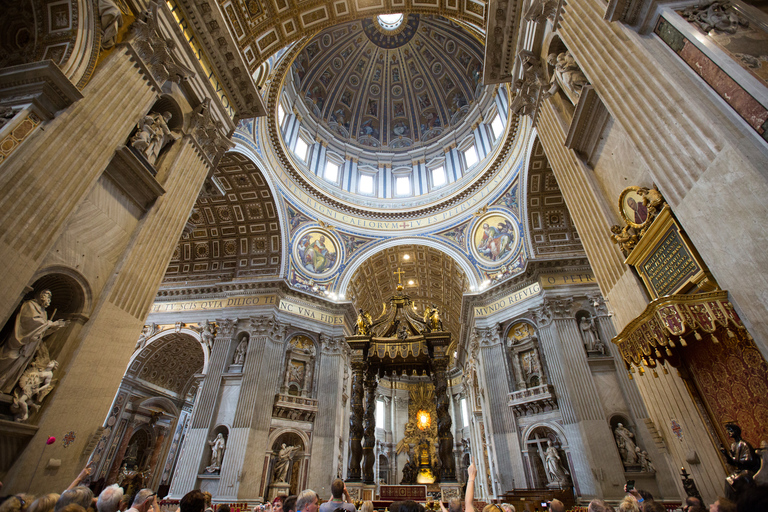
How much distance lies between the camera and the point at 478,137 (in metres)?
21.4

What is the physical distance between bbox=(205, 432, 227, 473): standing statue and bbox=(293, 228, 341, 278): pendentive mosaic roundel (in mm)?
8245

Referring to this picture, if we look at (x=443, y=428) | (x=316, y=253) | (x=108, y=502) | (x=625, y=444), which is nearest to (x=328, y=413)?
(x=443, y=428)

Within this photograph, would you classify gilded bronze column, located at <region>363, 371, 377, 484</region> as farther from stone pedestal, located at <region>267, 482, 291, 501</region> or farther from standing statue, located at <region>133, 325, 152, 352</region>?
standing statue, located at <region>133, 325, 152, 352</region>

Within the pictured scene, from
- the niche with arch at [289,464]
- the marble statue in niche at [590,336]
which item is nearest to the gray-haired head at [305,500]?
the niche with arch at [289,464]

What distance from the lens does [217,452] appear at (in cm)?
1299

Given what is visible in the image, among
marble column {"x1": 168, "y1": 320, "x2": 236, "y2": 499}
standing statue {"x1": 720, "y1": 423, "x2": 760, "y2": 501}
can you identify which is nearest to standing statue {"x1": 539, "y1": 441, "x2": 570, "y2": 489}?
standing statue {"x1": 720, "y1": 423, "x2": 760, "y2": 501}

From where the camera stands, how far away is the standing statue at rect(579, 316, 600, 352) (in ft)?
43.9

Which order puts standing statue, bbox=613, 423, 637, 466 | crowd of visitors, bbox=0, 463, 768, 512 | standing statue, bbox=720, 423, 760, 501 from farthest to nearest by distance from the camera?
standing statue, bbox=613, 423, 637, 466 < standing statue, bbox=720, 423, 760, 501 < crowd of visitors, bbox=0, 463, 768, 512

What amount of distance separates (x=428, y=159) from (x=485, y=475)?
60.2 feet

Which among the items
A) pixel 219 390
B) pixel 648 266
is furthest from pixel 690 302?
pixel 219 390

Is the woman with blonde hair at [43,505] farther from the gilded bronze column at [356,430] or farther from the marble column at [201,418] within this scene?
the marble column at [201,418]

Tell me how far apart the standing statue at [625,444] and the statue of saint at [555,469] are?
186 centimetres

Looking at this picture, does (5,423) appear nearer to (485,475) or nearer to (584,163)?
(584,163)

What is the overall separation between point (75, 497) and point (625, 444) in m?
13.9
